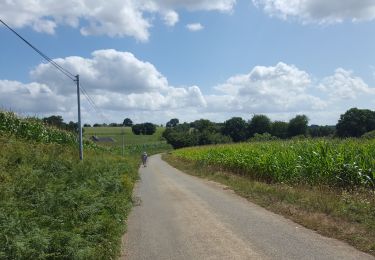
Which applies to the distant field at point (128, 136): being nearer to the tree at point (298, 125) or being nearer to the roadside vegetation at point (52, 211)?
the tree at point (298, 125)

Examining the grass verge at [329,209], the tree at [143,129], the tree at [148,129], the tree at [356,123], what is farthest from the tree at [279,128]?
the tree at [148,129]

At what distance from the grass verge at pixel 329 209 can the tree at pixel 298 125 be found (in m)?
49.4

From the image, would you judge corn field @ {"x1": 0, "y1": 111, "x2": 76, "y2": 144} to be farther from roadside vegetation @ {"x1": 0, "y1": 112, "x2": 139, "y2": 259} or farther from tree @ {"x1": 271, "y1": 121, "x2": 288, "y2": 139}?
tree @ {"x1": 271, "y1": 121, "x2": 288, "y2": 139}

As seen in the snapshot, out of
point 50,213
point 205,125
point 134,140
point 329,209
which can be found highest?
point 205,125

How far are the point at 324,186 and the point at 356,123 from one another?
24824mm

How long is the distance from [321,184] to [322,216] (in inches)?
208

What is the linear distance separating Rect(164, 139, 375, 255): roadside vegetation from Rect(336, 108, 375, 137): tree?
50.6ft

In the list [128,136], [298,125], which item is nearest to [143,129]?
[128,136]

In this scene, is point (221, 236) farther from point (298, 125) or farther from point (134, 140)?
point (134, 140)

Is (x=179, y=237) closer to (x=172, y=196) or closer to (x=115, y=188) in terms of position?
(x=115, y=188)

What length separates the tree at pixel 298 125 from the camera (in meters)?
64.5

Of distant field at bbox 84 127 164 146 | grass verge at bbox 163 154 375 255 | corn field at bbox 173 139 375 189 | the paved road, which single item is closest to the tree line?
corn field at bbox 173 139 375 189

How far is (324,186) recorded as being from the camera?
15.9m

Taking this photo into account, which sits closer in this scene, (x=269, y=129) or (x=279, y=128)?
(x=279, y=128)
